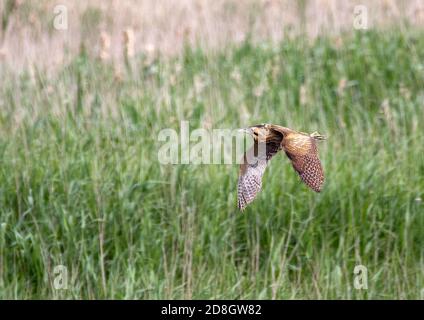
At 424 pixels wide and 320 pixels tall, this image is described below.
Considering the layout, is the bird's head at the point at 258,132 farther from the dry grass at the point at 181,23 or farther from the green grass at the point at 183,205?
the dry grass at the point at 181,23

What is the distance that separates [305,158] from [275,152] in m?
0.13

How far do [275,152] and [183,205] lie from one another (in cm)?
234

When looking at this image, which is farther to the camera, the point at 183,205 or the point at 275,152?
the point at 183,205

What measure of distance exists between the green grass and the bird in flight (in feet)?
6.62

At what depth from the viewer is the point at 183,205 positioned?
5016 mm

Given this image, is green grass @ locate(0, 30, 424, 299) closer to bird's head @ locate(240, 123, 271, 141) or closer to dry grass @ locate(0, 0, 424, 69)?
dry grass @ locate(0, 0, 424, 69)

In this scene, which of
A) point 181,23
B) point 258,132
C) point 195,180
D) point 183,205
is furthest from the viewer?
point 181,23

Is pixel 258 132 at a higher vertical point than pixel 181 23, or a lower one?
lower

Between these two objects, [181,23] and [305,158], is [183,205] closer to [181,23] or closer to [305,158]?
[305,158]

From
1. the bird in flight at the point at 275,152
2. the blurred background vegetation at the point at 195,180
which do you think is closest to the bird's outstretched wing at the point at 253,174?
the bird in flight at the point at 275,152

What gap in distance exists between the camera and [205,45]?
7.07 m

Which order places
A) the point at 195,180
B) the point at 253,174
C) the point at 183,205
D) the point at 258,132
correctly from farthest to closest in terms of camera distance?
1. the point at 195,180
2. the point at 183,205
3. the point at 253,174
4. the point at 258,132

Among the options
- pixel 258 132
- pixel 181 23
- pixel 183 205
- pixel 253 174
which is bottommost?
pixel 183 205

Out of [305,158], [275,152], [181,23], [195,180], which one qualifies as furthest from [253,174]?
[181,23]
